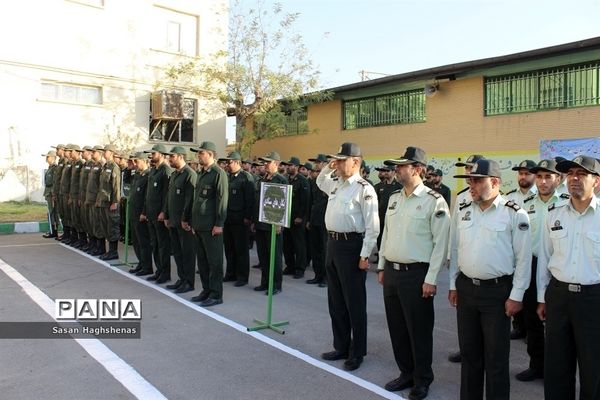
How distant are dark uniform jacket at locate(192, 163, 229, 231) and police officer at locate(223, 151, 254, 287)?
1156mm

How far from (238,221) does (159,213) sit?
1.28 meters

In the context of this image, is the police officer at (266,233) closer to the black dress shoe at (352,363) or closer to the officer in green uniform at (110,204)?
the officer in green uniform at (110,204)

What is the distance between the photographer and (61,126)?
17.4m

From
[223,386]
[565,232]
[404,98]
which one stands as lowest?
[223,386]

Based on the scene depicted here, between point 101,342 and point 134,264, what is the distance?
4474 millimetres

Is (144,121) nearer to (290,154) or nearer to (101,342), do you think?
(290,154)

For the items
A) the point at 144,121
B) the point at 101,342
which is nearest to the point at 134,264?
the point at 101,342

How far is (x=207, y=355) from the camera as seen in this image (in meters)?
5.09

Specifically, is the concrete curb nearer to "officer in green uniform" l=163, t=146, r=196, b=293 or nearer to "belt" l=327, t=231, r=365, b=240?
"officer in green uniform" l=163, t=146, r=196, b=293

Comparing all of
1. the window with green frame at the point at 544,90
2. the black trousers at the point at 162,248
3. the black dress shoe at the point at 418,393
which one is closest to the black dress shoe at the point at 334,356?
the black dress shoe at the point at 418,393

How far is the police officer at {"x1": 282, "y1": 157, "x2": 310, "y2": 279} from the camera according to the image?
939cm

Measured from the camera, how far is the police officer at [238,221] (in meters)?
8.50

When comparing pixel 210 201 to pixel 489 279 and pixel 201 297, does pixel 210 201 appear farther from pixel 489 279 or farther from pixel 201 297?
pixel 489 279

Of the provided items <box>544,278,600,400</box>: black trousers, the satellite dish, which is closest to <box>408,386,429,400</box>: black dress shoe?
<box>544,278,600,400</box>: black trousers
